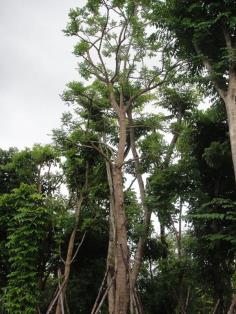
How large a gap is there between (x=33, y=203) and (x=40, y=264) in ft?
8.98

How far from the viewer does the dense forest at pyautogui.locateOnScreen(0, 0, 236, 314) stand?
10258 millimetres

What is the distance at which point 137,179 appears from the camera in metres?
15.9

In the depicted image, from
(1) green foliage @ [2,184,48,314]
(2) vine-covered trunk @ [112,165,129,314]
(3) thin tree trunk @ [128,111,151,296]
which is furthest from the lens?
(3) thin tree trunk @ [128,111,151,296]

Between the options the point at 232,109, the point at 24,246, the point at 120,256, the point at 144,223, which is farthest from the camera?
the point at 144,223

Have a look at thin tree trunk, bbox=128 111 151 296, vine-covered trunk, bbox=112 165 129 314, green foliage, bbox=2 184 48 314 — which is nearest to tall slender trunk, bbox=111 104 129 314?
vine-covered trunk, bbox=112 165 129 314

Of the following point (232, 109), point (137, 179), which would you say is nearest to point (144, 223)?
point (137, 179)

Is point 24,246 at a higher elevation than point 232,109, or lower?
lower

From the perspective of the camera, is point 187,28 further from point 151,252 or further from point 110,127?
point 151,252

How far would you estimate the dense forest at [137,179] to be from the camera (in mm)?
10258

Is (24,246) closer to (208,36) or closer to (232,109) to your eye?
(232,109)

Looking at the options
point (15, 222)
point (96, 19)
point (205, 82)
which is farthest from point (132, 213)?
point (96, 19)

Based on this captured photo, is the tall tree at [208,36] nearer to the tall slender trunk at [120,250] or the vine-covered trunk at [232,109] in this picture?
the vine-covered trunk at [232,109]

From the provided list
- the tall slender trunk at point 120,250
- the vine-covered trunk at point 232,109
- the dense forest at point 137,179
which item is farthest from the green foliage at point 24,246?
the vine-covered trunk at point 232,109

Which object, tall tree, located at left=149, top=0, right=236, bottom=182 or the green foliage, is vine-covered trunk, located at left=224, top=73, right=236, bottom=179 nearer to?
tall tree, located at left=149, top=0, right=236, bottom=182
